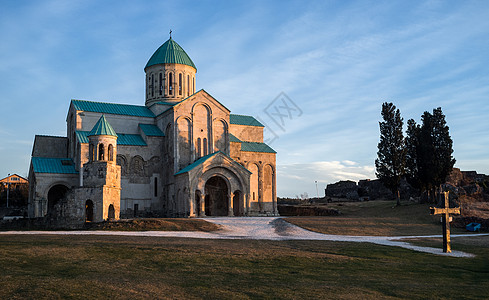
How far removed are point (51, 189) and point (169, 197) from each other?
1061cm

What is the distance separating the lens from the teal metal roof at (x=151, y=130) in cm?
4105

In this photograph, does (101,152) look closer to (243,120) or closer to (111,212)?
(111,212)

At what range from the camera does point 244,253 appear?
14398 millimetres

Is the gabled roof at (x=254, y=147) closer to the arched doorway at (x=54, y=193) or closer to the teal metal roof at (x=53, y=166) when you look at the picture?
the teal metal roof at (x=53, y=166)

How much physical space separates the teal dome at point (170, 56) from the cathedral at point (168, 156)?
11 cm

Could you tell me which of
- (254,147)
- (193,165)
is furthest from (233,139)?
(193,165)

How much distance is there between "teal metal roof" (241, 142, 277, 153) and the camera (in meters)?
45.6

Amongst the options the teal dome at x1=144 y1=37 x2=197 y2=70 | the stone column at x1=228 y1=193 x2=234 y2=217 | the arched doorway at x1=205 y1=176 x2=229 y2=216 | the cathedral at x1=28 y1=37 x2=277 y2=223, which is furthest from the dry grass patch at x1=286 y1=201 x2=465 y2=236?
the teal dome at x1=144 y1=37 x2=197 y2=70

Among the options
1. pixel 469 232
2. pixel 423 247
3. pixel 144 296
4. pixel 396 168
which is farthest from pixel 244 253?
pixel 396 168

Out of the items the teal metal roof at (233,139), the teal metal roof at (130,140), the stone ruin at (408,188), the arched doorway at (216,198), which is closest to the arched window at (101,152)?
the teal metal roof at (130,140)

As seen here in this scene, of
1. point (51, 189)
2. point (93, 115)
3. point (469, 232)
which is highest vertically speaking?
point (93, 115)

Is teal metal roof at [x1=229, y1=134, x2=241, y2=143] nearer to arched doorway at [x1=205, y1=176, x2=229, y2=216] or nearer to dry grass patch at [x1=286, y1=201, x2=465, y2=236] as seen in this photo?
arched doorway at [x1=205, y1=176, x2=229, y2=216]

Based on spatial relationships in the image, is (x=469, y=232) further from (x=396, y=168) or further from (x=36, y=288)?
(x=36, y=288)

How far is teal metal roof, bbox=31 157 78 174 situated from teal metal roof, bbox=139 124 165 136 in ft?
23.1
